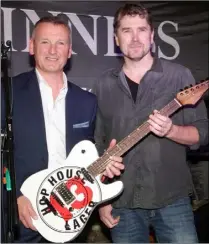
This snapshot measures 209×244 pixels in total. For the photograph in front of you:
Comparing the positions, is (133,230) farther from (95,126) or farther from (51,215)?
(95,126)

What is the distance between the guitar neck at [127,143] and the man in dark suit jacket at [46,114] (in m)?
0.06

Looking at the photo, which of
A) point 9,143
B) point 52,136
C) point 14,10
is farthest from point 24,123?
point 14,10

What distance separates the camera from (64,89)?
2.54 m

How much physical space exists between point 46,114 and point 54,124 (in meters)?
0.08

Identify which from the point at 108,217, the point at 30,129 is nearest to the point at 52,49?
the point at 30,129

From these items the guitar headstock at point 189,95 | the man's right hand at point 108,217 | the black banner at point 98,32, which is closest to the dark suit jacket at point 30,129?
the man's right hand at point 108,217

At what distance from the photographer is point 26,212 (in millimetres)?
2348

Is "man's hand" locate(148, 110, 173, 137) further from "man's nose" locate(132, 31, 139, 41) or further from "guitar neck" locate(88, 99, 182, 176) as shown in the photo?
"man's nose" locate(132, 31, 139, 41)

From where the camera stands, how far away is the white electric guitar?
236cm

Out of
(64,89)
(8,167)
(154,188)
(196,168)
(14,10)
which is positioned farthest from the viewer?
(196,168)

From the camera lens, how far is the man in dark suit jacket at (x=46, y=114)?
237cm

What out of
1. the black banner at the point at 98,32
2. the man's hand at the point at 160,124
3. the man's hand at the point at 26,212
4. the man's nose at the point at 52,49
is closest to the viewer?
the man's hand at the point at 160,124

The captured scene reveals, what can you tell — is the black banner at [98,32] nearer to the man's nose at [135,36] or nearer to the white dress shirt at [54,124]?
the white dress shirt at [54,124]

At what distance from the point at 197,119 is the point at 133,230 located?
743mm
